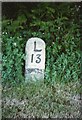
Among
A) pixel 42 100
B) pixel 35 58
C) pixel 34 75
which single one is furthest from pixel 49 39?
pixel 42 100

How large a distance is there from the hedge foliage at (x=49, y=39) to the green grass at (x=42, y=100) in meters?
0.12

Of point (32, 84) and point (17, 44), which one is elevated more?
point (17, 44)

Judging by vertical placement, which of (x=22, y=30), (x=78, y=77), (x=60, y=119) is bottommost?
(x=60, y=119)

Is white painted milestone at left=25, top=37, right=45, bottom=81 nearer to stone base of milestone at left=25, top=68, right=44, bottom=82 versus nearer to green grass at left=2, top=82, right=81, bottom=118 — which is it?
stone base of milestone at left=25, top=68, right=44, bottom=82

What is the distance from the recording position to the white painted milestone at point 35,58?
896cm

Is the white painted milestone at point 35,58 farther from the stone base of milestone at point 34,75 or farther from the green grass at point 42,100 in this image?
the green grass at point 42,100

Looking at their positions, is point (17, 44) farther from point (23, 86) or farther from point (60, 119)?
point (60, 119)

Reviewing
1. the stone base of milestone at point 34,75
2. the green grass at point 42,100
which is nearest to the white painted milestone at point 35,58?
the stone base of milestone at point 34,75

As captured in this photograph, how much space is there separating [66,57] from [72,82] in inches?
13.9

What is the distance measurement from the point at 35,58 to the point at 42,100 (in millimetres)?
591

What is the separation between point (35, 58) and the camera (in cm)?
895

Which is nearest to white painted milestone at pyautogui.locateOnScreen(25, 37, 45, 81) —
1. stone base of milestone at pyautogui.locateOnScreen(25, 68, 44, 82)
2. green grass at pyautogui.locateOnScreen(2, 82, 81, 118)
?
stone base of milestone at pyautogui.locateOnScreen(25, 68, 44, 82)

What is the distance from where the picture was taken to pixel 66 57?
29.7 feet

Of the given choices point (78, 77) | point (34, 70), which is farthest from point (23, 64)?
point (78, 77)
